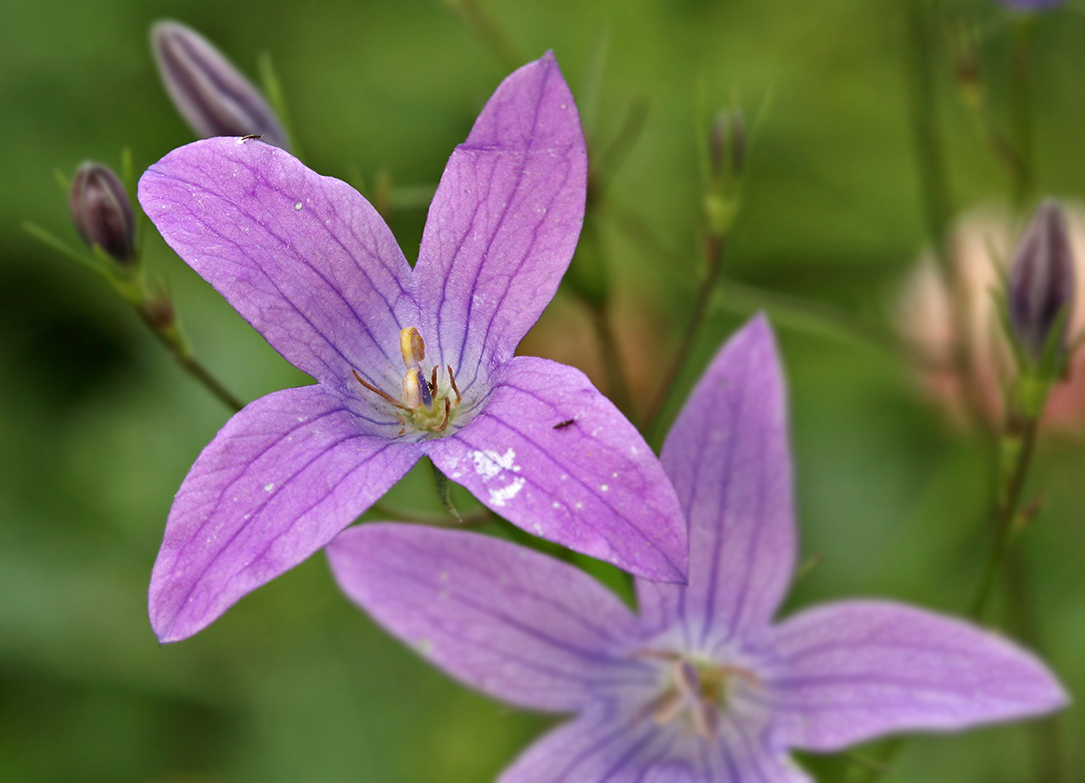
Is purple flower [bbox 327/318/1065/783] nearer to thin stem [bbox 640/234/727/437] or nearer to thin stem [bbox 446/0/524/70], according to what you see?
thin stem [bbox 640/234/727/437]

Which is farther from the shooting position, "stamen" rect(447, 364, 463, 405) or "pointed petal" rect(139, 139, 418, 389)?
"stamen" rect(447, 364, 463, 405)

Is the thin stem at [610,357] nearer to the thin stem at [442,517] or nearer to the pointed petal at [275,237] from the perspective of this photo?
the thin stem at [442,517]

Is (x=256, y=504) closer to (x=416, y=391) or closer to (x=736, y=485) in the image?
(x=416, y=391)

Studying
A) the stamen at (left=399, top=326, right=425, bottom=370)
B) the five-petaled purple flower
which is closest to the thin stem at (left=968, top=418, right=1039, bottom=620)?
the five-petaled purple flower

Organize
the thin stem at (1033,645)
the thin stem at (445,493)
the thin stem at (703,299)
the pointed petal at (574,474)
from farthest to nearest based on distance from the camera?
the thin stem at (1033,645) → the thin stem at (703,299) → the thin stem at (445,493) → the pointed petal at (574,474)

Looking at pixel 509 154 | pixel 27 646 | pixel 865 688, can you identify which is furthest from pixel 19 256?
pixel 865 688

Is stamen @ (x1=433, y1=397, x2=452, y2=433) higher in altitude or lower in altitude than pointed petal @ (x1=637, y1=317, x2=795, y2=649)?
higher

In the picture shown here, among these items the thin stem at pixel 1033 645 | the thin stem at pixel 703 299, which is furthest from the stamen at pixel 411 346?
the thin stem at pixel 1033 645
